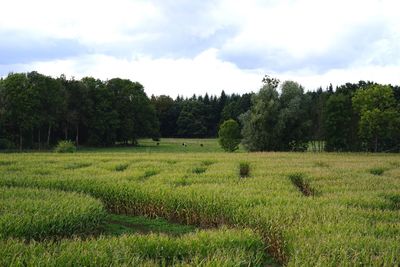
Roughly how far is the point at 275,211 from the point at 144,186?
713cm

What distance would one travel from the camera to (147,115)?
288 ft

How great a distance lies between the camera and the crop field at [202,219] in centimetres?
808

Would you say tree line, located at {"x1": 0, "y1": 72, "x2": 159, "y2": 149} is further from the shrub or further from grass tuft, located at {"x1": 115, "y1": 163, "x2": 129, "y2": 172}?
the shrub

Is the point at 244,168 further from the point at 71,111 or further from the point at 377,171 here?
the point at 71,111

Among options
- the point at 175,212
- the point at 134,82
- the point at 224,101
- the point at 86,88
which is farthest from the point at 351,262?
the point at 224,101

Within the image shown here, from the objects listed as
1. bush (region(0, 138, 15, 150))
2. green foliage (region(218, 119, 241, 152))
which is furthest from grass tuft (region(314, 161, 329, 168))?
bush (region(0, 138, 15, 150))

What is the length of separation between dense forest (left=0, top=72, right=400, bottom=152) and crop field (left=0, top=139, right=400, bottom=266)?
3347 cm

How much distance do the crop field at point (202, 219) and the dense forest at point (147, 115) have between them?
33.5 metres

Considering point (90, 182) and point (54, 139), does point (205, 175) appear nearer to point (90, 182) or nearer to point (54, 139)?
point (90, 182)

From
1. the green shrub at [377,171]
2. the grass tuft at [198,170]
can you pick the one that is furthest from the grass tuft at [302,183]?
the green shrub at [377,171]

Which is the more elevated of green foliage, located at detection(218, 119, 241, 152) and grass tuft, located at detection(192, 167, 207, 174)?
green foliage, located at detection(218, 119, 241, 152)

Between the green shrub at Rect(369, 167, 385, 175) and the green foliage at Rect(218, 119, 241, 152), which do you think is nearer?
the green shrub at Rect(369, 167, 385, 175)

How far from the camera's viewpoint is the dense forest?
56281 millimetres

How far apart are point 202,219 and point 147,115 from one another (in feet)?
244
